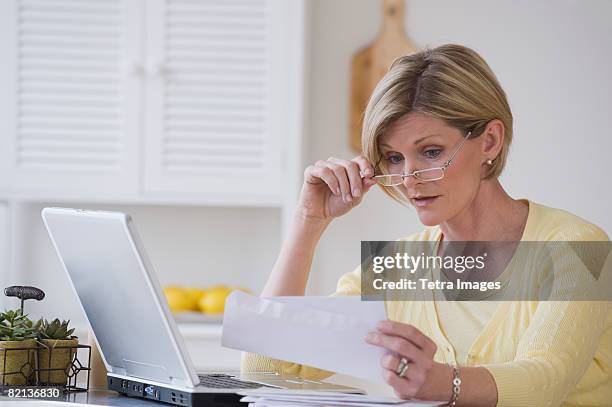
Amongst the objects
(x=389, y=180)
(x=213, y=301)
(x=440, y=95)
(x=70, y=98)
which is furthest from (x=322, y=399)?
(x=70, y=98)

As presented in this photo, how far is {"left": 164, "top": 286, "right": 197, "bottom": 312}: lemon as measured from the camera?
3.35 meters

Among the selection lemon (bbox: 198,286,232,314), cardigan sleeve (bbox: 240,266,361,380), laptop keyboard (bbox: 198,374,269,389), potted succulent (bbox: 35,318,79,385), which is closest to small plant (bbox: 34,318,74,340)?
potted succulent (bbox: 35,318,79,385)

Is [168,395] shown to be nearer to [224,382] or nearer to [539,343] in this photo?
[224,382]

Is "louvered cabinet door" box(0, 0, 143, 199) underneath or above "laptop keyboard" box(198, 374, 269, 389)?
above

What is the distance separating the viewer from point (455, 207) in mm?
1938

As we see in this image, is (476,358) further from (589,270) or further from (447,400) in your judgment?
(447,400)

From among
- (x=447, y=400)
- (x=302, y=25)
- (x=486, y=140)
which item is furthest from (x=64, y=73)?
(x=447, y=400)

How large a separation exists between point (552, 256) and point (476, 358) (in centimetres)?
24

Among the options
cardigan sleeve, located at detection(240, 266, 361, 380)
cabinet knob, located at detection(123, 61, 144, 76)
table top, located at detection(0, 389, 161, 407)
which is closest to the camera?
table top, located at detection(0, 389, 161, 407)

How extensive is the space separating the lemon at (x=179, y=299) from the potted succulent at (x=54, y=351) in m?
1.69

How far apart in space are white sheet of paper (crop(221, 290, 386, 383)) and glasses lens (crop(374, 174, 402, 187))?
512mm

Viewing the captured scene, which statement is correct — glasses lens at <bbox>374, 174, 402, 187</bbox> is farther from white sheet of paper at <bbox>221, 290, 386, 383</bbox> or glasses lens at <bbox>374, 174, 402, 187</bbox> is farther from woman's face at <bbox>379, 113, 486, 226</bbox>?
white sheet of paper at <bbox>221, 290, 386, 383</bbox>

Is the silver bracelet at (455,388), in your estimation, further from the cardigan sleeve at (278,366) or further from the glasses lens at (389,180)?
the glasses lens at (389,180)

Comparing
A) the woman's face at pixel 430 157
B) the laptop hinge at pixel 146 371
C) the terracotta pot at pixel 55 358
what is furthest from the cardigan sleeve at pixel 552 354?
the terracotta pot at pixel 55 358
